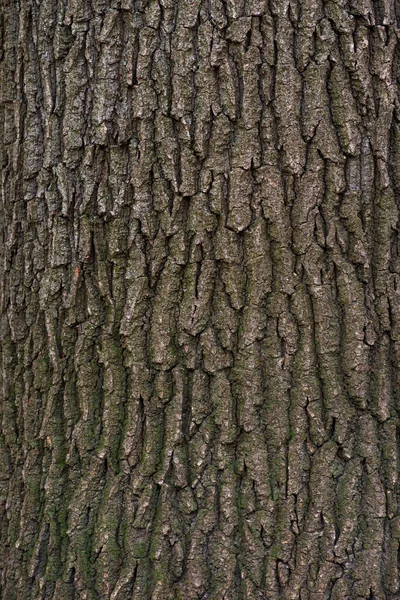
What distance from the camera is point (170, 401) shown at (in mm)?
2307

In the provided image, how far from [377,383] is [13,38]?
178cm

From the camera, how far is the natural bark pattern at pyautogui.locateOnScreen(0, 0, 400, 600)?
223 centimetres

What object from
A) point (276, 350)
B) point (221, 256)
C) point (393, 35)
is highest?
point (393, 35)

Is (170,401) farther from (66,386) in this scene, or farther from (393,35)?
(393,35)

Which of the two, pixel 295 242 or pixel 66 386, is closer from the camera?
pixel 295 242

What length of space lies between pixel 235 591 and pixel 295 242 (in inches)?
44.8

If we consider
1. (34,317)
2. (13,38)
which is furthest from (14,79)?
(34,317)

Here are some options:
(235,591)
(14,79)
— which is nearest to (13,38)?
(14,79)

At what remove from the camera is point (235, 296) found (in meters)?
2.27

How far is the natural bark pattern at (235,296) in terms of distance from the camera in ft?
7.33

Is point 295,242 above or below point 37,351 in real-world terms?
above

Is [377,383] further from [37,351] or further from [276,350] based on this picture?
[37,351]

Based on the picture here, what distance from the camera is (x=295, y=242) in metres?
2.27

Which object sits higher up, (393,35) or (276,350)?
(393,35)
